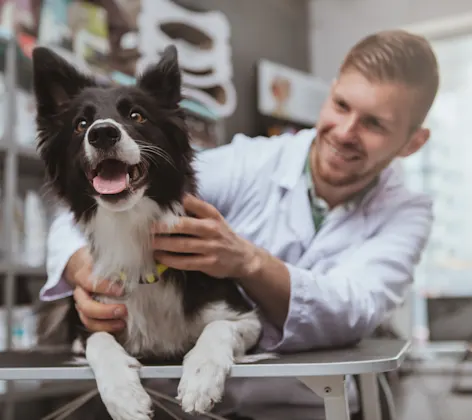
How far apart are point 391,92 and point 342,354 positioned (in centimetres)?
58

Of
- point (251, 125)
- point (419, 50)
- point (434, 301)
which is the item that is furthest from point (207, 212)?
point (434, 301)

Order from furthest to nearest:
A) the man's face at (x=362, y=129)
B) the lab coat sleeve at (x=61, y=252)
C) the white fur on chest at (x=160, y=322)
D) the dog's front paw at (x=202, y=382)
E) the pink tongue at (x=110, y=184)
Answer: the man's face at (x=362, y=129) → the lab coat sleeve at (x=61, y=252) → the white fur on chest at (x=160, y=322) → the pink tongue at (x=110, y=184) → the dog's front paw at (x=202, y=382)

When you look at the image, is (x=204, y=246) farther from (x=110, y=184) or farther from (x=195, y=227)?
(x=110, y=184)

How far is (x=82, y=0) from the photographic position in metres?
2.23

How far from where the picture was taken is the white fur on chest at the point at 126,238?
100cm

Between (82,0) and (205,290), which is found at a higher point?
(82,0)

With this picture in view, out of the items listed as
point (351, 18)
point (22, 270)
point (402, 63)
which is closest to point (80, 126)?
point (402, 63)

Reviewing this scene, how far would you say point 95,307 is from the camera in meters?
1.01

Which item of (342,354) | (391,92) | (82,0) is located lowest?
(342,354)

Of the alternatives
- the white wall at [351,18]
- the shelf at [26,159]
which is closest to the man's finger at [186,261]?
the shelf at [26,159]

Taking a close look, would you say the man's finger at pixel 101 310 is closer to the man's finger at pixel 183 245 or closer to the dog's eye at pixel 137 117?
the man's finger at pixel 183 245

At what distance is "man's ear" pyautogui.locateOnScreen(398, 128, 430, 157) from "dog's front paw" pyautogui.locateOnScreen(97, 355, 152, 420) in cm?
78

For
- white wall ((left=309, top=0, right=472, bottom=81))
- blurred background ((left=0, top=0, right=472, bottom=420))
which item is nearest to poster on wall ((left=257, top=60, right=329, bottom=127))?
blurred background ((left=0, top=0, right=472, bottom=420))

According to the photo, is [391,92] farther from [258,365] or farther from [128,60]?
[128,60]
